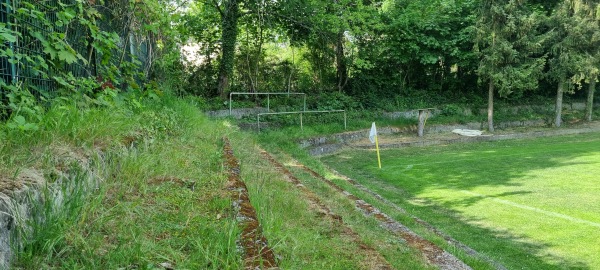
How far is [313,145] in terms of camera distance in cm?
1554

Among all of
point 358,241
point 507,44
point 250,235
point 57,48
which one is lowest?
point 358,241

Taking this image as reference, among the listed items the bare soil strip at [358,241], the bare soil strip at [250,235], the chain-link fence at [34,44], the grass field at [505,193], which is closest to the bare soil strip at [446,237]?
the grass field at [505,193]

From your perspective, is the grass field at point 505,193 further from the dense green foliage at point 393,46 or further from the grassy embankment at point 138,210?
the dense green foliage at point 393,46

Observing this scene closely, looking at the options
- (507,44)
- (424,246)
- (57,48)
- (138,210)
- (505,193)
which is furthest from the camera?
(507,44)

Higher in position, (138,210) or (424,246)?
(138,210)

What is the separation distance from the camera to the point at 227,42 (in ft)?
59.3

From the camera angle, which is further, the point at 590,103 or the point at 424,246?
the point at 590,103

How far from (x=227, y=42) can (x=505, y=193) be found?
12186 millimetres

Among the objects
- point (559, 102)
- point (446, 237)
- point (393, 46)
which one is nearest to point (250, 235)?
point (446, 237)

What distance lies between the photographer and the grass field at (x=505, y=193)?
6.26 m

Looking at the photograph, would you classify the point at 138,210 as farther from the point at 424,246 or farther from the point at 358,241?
the point at 424,246

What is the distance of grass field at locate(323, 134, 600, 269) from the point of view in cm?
626

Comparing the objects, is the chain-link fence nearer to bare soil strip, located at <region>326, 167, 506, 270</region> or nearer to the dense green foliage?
bare soil strip, located at <region>326, 167, 506, 270</region>

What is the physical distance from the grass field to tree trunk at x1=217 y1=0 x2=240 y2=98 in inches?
248
